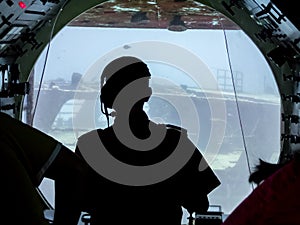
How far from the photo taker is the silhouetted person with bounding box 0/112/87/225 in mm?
1158

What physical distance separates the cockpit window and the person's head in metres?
2.98

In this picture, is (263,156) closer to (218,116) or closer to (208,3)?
(218,116)

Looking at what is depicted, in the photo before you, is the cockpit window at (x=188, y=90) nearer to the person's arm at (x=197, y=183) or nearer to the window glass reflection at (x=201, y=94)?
the window glass reflection at (x=201, y=94)

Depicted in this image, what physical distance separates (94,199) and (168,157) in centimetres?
24

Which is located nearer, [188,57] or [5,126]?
[5,126]

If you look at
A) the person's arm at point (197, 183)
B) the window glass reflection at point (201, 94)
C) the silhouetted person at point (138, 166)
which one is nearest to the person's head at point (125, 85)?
the silhouetted person at point (138, 166)

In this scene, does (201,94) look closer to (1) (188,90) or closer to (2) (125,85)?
(1) (188,90)

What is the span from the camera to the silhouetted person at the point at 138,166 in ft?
5.32

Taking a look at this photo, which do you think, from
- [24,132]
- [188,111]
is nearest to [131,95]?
[24,132]

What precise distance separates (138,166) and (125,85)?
24 cm

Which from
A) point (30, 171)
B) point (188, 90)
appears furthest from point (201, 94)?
point (30, 171)

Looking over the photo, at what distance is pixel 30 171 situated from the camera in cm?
124

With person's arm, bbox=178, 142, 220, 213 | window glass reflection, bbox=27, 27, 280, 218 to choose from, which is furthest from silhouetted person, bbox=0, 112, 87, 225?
window glass reflection, bbox=27, 27, 280, 218

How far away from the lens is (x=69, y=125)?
514cm
